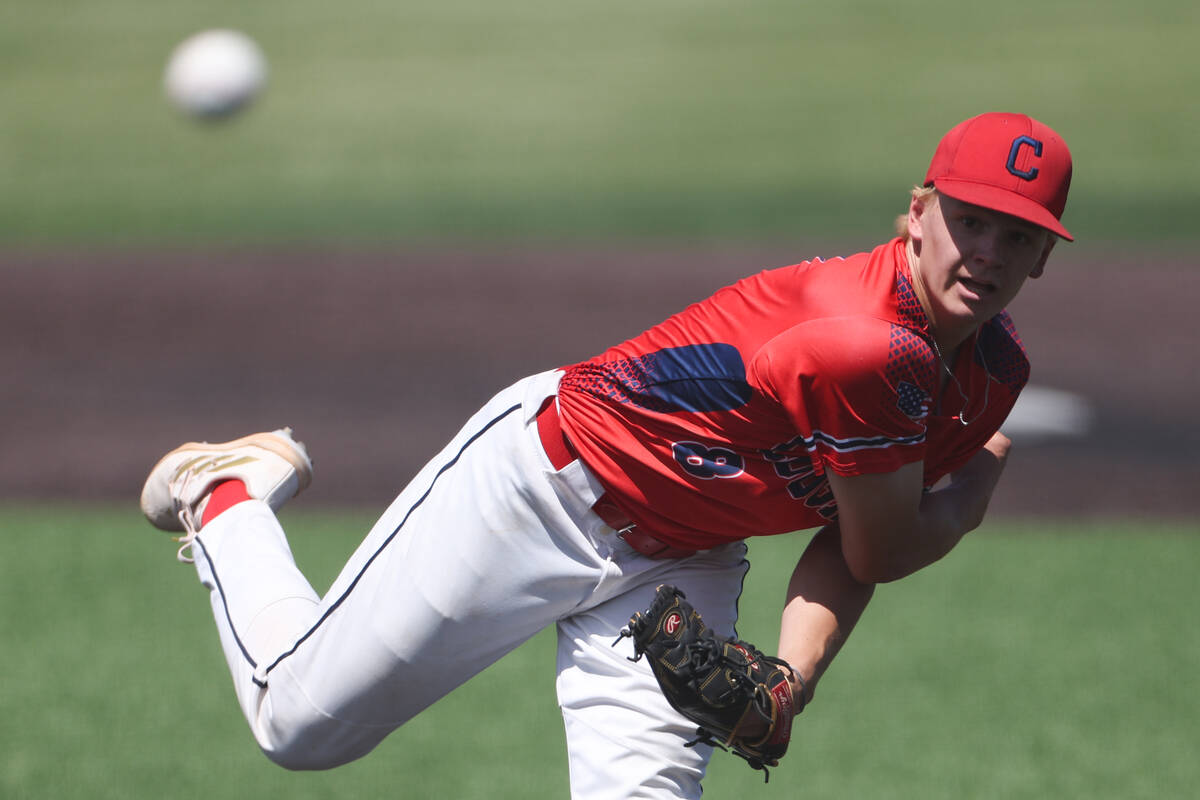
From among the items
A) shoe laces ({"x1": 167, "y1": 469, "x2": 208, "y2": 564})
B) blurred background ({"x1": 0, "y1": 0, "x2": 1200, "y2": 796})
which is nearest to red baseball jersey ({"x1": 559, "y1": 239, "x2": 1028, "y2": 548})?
shoe laces ({"x1": 167, "y1": 469, "x2": 208, "y2": 564})

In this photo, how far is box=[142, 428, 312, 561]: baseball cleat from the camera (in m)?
3.59

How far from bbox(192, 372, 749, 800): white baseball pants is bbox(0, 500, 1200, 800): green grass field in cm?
117

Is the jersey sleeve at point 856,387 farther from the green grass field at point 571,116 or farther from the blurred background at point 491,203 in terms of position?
the green grass field at point 571,116

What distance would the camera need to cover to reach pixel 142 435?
24.5 feet

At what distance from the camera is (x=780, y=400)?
8.63ft

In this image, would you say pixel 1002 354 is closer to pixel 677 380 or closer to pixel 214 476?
pixel 677 380

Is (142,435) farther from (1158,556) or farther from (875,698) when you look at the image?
(1158,556)

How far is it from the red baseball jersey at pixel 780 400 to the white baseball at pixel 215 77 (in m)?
10.4

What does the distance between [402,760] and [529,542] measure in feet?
5.46

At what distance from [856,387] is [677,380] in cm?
43

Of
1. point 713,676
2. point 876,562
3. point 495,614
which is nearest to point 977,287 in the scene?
point 876,562

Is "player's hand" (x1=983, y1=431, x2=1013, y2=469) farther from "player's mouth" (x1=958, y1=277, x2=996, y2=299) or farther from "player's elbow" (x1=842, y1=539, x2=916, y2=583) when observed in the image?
"player's mouth" (x1=958, y1=277, x2=996, y2=299)

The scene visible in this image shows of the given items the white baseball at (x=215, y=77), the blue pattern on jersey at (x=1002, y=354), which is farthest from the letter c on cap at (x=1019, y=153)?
the white baseball at (x=215, y=77)

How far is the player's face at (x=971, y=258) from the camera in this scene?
2.51m
